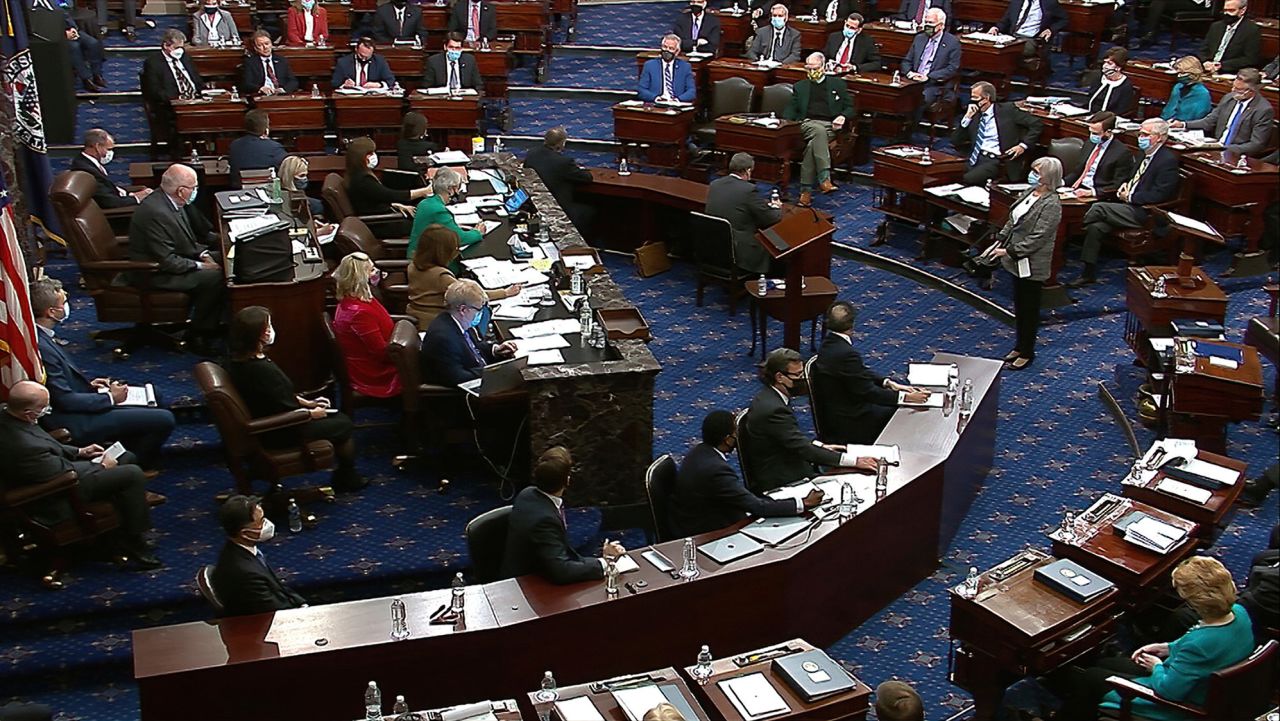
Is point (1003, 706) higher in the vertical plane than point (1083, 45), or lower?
lower

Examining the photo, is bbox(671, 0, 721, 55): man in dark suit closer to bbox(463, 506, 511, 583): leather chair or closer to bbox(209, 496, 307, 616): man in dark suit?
bbox(463, 506, 511, 583): leather chair

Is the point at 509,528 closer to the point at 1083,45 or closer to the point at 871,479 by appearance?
the point at 871,479

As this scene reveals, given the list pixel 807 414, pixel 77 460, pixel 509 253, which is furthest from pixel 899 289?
pixel 77 460

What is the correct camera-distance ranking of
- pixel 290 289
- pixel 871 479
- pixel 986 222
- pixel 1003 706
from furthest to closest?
pixel 986 222, pixel 290 289, pixel 871 479, pixel 1003 706

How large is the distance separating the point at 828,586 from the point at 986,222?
5605mm

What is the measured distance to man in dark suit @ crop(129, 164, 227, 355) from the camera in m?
9.30

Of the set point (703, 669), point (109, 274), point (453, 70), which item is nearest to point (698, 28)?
point (453, 70)

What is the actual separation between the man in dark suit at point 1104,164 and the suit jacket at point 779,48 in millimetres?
4073

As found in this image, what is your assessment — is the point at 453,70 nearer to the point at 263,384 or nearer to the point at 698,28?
the point at 698,28

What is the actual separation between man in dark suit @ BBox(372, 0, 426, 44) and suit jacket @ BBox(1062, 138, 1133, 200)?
7.78m

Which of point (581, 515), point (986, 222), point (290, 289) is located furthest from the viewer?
point (986, 222)

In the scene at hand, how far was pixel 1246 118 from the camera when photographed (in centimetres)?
1127

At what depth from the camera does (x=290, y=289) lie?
8688 millimetres

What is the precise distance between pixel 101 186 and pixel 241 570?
223 inches
